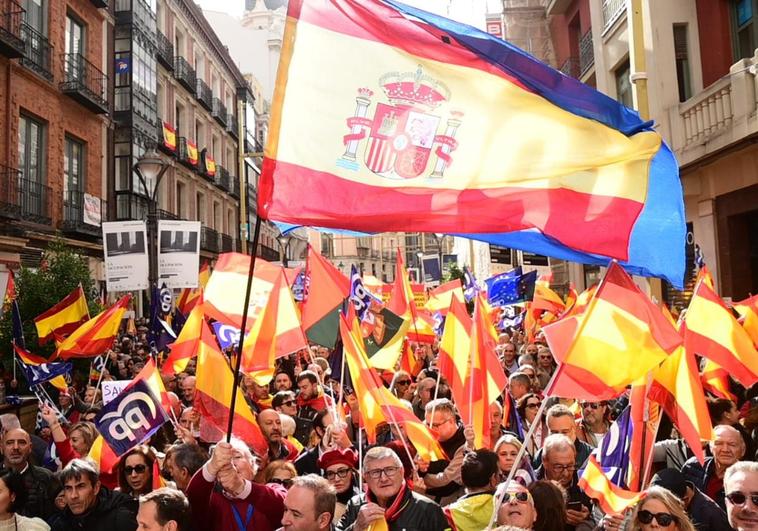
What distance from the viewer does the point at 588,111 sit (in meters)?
4.23

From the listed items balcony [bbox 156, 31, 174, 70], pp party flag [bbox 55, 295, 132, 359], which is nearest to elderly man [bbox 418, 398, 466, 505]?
pp party flag [bbox 55, 295, 132, 359]

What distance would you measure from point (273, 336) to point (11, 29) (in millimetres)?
15216

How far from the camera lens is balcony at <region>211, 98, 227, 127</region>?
4053 cm

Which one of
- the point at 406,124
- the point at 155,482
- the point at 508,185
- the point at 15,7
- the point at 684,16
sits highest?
the point at 15,7

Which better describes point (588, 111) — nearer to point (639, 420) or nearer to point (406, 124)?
point (406, 124)

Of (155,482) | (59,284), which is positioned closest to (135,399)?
(155,482)

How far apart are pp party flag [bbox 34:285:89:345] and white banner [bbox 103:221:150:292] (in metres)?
1.07

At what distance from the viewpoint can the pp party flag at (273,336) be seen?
22.6 feet

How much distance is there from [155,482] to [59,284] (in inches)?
355

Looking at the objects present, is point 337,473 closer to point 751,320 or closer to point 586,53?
point 751,320

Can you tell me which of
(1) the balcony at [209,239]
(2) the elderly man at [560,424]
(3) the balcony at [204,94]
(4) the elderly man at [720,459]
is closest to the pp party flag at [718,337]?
(2) the elderly man at [560,424]

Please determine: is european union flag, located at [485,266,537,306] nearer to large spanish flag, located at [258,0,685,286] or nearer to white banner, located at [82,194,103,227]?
large spanish flag, located at [258,0,685,286]

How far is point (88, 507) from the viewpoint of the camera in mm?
4254

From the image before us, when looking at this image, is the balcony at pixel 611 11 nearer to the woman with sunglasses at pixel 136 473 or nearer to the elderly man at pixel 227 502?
the woman with sunglasses at pixel 136 473
